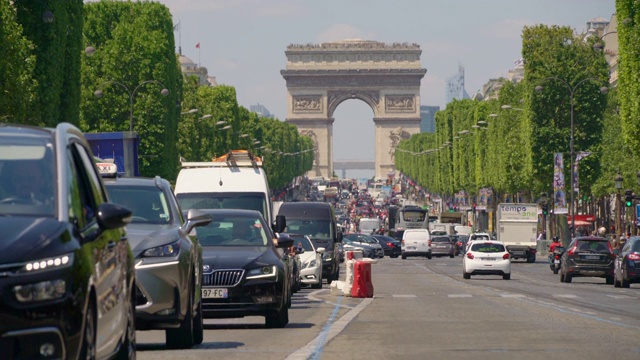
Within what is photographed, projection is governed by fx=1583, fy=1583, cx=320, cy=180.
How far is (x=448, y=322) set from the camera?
21.8 metres

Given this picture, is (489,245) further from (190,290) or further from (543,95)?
(190,290)

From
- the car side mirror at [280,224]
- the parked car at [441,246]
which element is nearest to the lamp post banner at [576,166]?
the parked car at [441,246]

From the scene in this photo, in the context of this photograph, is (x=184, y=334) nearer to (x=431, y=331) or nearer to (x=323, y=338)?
(x=323, y=338)

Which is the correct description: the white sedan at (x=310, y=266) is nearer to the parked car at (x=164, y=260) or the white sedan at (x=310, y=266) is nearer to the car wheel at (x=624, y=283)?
A: the car wheel at (x=624, y=283)

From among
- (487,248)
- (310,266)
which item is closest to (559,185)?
(487,248)

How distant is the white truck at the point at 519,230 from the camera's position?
84.2m

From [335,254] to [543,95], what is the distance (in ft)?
133

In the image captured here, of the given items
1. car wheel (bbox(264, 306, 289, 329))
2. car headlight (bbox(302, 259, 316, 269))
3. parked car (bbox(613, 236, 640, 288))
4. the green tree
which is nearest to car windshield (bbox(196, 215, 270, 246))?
car wheel (bbox(264, 306, 289, 329))

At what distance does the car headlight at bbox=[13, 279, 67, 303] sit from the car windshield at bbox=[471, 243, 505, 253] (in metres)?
45.9

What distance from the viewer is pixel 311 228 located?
46750mm

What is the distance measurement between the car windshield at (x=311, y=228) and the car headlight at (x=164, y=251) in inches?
1249

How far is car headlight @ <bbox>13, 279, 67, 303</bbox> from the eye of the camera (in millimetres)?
7551

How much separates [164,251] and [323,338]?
338 centimetres

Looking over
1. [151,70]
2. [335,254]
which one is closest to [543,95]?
[151,70]
